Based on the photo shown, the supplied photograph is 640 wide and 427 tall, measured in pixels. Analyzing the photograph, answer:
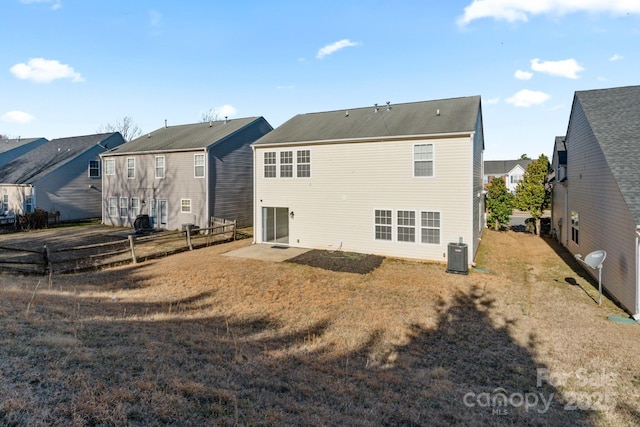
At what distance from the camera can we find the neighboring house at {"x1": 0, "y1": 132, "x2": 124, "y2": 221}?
29.0m

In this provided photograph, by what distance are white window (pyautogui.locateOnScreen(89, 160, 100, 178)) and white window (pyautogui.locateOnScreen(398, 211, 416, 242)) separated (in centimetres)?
2963

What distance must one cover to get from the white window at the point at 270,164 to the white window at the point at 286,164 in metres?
0.52

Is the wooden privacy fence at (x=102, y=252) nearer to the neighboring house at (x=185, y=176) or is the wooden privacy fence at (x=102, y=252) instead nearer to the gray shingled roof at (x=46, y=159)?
the neighboring house at (x=185, y=176)

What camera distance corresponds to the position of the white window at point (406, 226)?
1568 cm

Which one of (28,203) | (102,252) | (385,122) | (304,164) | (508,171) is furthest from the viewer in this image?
(508,171)

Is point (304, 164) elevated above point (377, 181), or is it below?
above

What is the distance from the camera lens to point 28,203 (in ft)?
95.3

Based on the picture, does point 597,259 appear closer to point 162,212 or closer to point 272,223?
point 272,223

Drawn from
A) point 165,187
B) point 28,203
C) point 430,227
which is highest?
point 165,187

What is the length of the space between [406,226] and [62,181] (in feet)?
97.9

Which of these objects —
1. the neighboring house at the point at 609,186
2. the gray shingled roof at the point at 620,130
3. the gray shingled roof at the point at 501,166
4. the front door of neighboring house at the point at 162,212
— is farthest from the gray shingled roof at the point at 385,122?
the gray shingled roof at the point at 501,166

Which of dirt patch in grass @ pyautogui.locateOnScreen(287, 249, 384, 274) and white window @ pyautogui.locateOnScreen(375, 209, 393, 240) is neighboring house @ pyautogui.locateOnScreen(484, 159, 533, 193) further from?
dirt patch in grass @ pyautogui.locateOnScreen(287, 249, 384, 274)

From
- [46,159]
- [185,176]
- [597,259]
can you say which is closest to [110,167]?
[185,176]

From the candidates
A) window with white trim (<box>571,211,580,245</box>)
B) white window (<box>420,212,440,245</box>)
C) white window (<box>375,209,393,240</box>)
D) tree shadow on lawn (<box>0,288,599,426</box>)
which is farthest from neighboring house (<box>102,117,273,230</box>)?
window with white trim (<box>571,211,580,245</box>)
